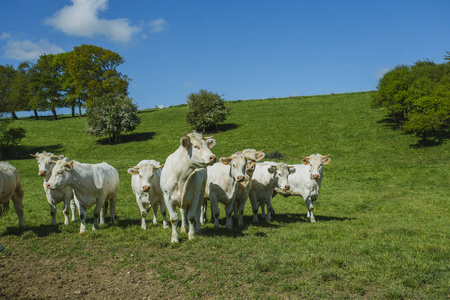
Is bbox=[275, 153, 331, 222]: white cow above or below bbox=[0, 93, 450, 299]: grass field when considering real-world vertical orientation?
above

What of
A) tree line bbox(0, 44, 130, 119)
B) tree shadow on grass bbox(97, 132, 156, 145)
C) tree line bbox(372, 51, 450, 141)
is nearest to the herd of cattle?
tree line bbox(372, 51, 450, 141)

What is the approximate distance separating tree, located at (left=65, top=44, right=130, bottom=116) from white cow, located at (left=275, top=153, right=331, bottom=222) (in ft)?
179

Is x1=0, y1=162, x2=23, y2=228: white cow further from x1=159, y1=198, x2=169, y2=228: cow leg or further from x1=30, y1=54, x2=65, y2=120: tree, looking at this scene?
x1=30, y1=54, x2=65, y2=120: tree

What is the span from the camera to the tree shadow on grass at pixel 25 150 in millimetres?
42031

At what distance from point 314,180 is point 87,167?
→ 358 inches

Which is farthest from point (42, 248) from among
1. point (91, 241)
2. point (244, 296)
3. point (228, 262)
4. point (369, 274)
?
point (369, 274)

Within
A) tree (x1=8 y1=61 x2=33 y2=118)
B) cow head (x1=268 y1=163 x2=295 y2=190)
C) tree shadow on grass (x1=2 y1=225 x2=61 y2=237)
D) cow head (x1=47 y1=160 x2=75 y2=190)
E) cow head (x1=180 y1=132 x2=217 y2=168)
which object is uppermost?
tree (x1=8 y1=61 x2=33 y2=118)

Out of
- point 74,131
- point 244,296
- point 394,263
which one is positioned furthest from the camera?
point 74,131

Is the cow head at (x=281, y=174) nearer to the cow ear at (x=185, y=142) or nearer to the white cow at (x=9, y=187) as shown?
the cow ear at (x=185, y=142)

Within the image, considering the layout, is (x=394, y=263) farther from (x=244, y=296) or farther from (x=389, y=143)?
(x=389, y=143)

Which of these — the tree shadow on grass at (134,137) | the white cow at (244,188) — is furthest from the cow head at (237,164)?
the tree shadow on grass at (134,137)

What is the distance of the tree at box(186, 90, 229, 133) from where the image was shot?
161 ft

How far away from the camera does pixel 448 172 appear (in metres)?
27.8

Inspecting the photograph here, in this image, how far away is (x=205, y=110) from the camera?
49.7 metres
